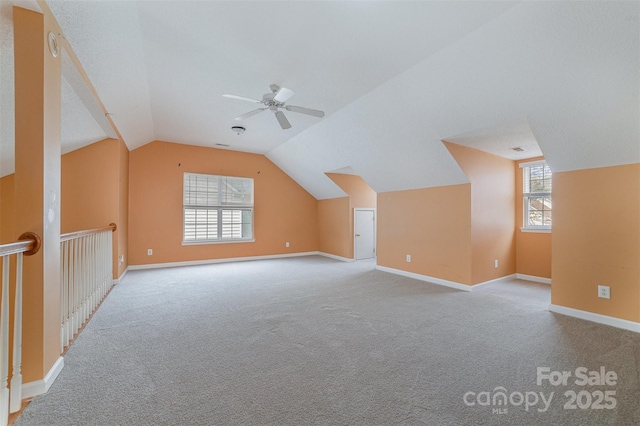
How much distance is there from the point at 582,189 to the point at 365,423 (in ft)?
11.5

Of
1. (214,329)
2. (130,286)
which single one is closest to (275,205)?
(130,286)

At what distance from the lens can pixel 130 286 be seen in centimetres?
433

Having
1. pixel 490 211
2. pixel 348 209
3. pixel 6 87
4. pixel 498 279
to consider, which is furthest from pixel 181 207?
pixel 498 279

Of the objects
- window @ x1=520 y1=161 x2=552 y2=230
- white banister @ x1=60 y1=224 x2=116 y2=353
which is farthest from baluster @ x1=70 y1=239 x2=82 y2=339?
window @ x1=520 y1=161 x2=552 y2=230

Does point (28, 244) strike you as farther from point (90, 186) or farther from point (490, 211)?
point (490, 211)

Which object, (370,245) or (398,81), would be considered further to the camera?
(370,245)

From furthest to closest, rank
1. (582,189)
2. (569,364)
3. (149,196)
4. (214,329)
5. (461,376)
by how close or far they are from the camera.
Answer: (149,196)
(582,189)
(214,329)
(569,364)
(461,376)

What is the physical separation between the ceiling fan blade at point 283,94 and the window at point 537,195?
14.7 feet

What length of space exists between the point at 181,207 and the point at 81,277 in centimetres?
330

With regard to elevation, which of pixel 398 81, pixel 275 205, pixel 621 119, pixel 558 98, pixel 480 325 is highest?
pixel 398 81

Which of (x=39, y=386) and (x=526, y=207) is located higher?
(x=526, y=207)

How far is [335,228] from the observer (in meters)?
7.30

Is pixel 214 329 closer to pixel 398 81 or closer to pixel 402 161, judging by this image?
pixel 398 81

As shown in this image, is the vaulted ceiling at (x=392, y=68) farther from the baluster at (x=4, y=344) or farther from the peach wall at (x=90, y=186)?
the baluster at (x=4, y=344)
